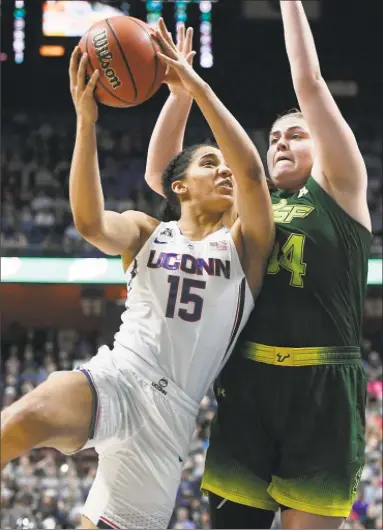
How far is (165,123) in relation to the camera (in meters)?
3.36

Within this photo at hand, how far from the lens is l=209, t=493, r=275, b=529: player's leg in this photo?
114 inches

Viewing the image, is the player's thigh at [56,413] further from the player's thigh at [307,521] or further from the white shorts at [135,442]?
the player's thigh at [307,521]

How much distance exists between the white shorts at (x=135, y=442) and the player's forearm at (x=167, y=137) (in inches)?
38.4

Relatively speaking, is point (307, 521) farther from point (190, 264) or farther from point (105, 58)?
point (105, 58)

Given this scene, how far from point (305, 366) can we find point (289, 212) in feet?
1.95

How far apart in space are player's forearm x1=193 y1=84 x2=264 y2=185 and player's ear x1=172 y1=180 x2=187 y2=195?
35 cm

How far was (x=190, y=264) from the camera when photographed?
9.33 feet

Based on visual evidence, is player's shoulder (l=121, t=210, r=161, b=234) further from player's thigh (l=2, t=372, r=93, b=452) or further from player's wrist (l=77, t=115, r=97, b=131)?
player's thigh (l=2, t=372, r=93, b=452)

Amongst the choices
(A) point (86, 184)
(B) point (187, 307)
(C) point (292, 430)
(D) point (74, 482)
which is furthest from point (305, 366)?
(D) point (74, 482)

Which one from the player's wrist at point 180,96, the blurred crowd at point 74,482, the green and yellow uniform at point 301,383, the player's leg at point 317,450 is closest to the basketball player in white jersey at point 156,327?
the green and yellow uniform at point 301,383

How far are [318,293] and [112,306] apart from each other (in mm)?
9763

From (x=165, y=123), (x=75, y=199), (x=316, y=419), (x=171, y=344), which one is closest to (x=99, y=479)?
(x=171, y=344)

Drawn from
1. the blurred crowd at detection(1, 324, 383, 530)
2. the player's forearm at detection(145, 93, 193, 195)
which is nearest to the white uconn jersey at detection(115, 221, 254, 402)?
the player's forearm at detection(145, 93, 193, 195)

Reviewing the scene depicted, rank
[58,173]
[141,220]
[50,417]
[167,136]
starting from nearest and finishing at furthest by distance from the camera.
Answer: [50,417] < [141,220] < [167,136] < [58,173]
